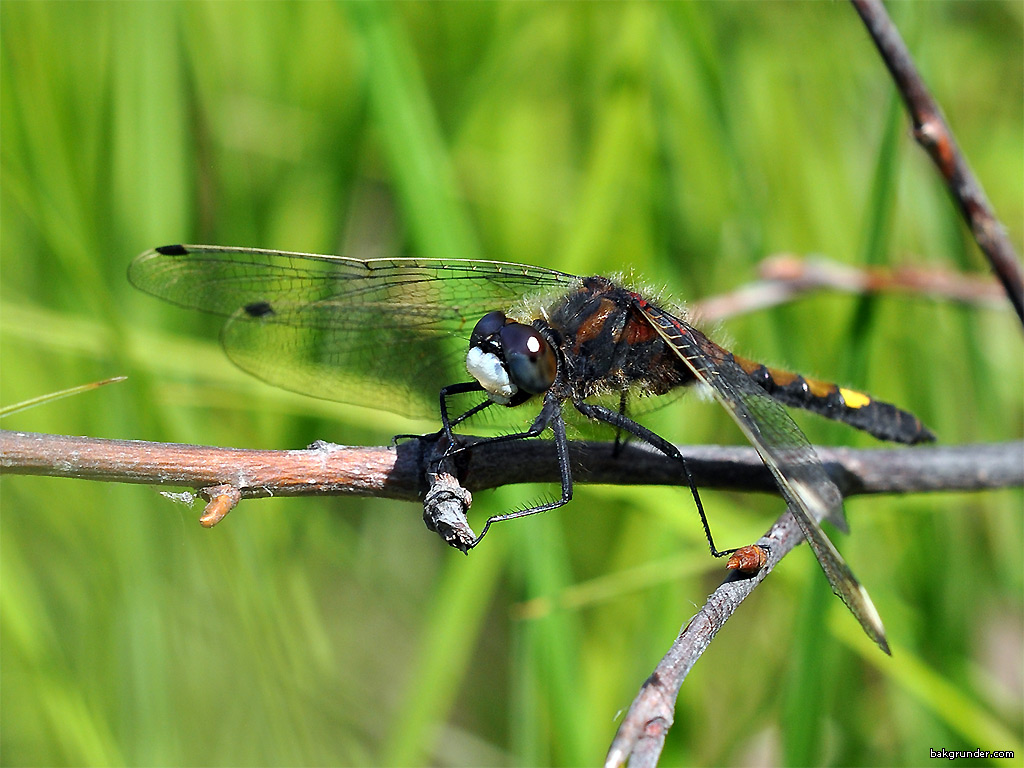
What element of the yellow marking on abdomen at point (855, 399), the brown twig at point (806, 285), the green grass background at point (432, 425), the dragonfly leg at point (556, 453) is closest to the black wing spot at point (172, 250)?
the green grass background at point (432, 425)

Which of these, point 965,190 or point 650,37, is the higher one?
point 650,37

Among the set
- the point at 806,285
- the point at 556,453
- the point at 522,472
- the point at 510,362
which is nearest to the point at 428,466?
the point at 522,472

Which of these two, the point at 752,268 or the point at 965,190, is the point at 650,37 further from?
the point at 965,190

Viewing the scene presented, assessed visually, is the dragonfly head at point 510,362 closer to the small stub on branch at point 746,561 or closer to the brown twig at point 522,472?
the brown twig at point 522,472

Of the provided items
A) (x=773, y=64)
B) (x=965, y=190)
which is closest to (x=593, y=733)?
(x=965, y=190)

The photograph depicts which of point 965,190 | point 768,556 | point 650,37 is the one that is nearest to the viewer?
point 768,556

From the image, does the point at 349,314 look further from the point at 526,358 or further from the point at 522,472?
the point at 522,472
